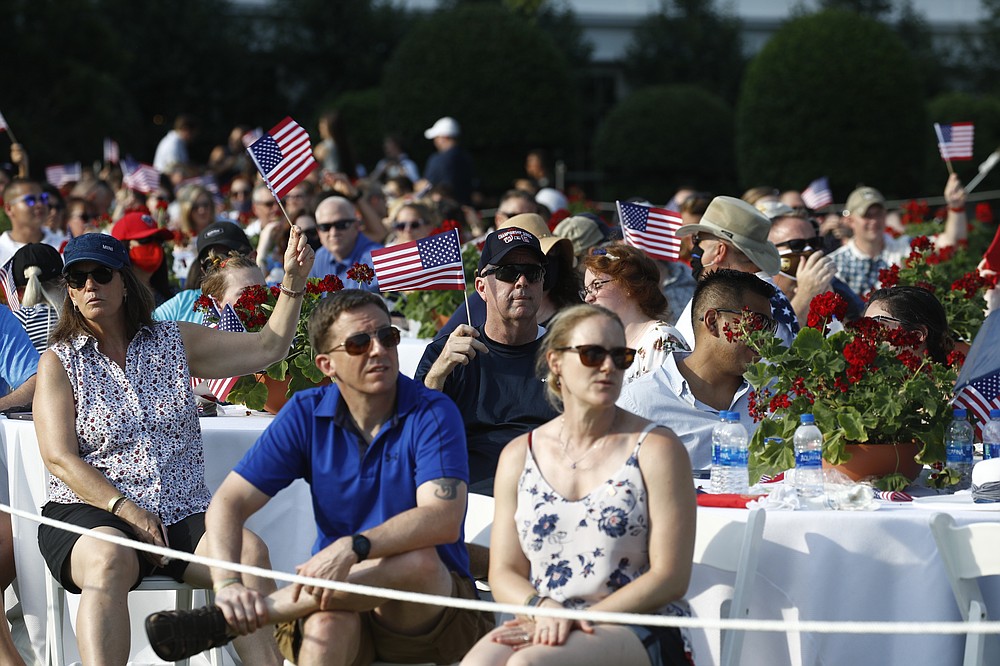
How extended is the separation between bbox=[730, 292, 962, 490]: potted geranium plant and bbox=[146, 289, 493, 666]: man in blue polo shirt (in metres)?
1.15

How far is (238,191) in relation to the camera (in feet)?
57.4

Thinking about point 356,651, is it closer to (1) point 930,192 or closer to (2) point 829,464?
(2) point 829,464

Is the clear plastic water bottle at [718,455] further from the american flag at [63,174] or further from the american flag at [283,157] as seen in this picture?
the american flag at [63,174]

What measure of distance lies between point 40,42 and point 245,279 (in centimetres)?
2397

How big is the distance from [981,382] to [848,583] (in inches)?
52.3

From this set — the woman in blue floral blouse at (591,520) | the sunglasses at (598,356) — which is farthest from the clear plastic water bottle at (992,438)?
the sunglasses at (598,356)

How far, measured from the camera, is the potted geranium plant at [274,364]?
6465mm

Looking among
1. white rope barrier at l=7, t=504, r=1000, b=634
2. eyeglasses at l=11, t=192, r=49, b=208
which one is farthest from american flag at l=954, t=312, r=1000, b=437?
eyeglasses at l=11, t=192, r=49, b=208

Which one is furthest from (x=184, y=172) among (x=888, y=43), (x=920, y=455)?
(x=920, y=455)

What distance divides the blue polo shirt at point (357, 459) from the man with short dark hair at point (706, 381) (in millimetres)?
1186

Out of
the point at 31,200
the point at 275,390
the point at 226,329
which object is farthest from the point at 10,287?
the point at 31,200

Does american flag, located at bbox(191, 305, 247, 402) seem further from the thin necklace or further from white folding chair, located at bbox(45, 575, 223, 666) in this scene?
the thin necklace

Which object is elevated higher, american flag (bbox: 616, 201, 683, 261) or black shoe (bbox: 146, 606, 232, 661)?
american flag (bbox: 616, 201, 683, 261)

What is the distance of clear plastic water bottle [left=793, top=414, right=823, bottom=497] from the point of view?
5016 mm
